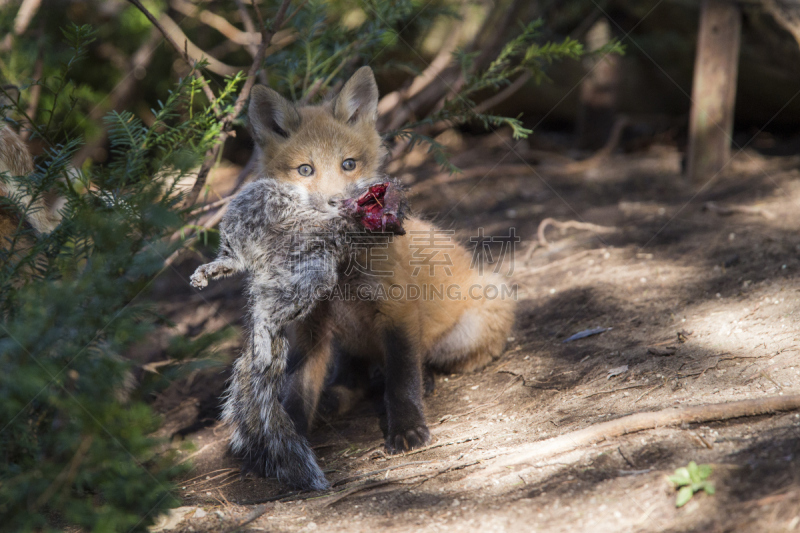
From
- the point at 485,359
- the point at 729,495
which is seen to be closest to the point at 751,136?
the point at 485,359

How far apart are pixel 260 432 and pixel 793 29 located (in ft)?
14.9

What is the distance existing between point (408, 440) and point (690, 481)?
3.64 ft

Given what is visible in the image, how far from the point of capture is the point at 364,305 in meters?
2.55

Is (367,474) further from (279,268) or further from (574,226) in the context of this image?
(574,226)

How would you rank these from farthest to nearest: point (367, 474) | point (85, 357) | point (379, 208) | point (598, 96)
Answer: point (598, 96), point (367, 474), point (379, 208), point (85, 357)

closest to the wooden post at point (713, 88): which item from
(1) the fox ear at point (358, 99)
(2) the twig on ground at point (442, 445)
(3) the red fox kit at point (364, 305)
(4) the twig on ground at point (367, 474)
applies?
(3) the red fox kit at point (364, 305)

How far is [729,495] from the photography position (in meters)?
1.43

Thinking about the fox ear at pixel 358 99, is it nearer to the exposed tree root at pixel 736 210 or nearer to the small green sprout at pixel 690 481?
the small green sprout at pixel 690 481

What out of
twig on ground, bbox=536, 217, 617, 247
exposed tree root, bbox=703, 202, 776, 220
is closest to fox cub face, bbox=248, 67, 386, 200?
twig on ground, bbox=536, 217, 617, 247

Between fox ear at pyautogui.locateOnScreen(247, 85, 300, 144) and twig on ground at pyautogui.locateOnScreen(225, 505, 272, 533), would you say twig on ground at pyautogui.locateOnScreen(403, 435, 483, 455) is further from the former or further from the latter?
fox ear at pyautogui.locateOnScreen(247, 85, 300, 144)

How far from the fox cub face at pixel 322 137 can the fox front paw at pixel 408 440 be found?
107 centimetres

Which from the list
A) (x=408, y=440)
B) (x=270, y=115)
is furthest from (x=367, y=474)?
(x=270, y=115)

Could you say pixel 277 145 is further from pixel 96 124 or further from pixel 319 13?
pixel 96 124

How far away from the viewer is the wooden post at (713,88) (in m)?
4.48
